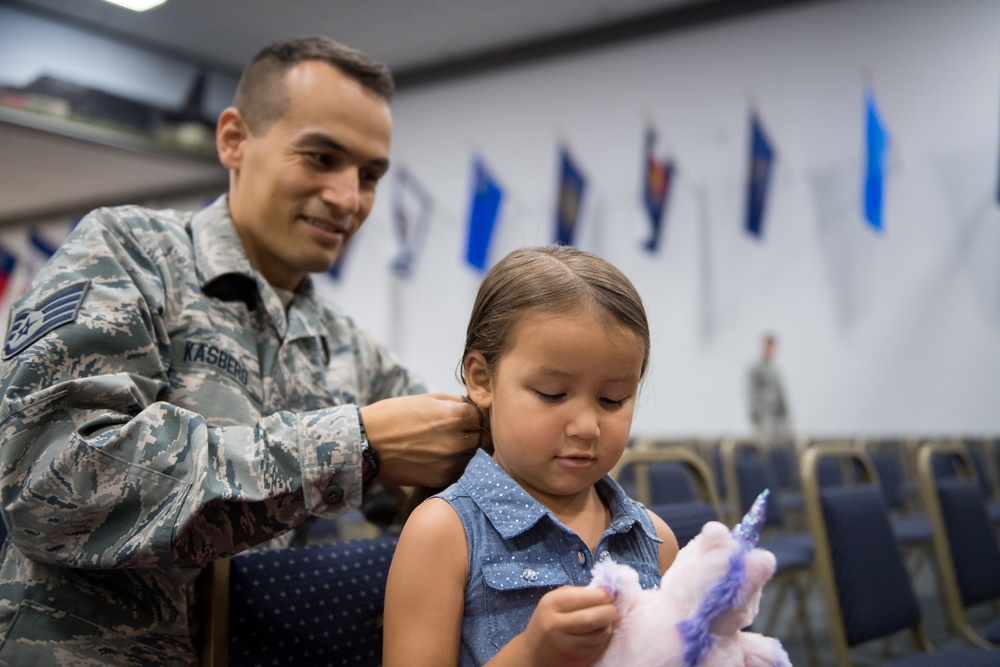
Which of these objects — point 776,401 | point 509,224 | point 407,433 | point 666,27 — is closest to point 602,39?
point 666,27

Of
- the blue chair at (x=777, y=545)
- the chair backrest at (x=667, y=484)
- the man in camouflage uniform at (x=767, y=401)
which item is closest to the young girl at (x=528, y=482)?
the chair backrest at (x=667, y=484)

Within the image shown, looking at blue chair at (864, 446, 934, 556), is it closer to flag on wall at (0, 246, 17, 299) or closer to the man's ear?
the man's ear

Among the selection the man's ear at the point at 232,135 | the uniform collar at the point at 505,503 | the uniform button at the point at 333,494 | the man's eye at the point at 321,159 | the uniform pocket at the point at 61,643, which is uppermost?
the man's ear at the point at 232,135

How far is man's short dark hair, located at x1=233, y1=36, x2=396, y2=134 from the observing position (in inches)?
59.0

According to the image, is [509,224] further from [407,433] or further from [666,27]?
[407,433]

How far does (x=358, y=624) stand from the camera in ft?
3.92

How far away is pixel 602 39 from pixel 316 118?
8580 mm

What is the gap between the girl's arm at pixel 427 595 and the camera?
0.86m

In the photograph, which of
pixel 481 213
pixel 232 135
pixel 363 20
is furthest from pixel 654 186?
pixel 232 135

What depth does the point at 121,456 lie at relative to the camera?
0.98 m

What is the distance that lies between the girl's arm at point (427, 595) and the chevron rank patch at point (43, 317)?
1.72 feet

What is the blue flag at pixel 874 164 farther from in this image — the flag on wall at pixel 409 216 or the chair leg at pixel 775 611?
the flag on wall at pixel 409 216

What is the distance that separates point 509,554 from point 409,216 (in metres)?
9.95

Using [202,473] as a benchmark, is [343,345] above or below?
above
